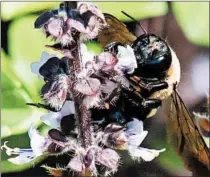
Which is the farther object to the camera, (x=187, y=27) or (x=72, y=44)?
(x=187, y=27)

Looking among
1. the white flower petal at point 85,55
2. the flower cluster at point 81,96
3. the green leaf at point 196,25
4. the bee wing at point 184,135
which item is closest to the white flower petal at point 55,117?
the flower cluster at point 81,96

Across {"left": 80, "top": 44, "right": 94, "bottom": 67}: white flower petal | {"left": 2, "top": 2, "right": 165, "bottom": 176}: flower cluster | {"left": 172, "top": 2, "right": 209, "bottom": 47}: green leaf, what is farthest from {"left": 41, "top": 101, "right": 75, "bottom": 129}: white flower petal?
{"left": 172, "top": 2, "right": 209, "bottom": 47}: green leaf

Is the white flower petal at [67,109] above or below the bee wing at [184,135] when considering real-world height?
above

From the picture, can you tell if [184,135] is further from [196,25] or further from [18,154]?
[18,154]

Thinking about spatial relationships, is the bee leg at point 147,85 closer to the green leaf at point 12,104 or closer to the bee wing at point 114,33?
the bee wing at point 114,33

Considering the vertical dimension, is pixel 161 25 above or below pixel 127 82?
above

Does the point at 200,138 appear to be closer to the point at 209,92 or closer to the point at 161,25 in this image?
the point at 209,92

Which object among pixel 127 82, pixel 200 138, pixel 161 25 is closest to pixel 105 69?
pixel 127 82
